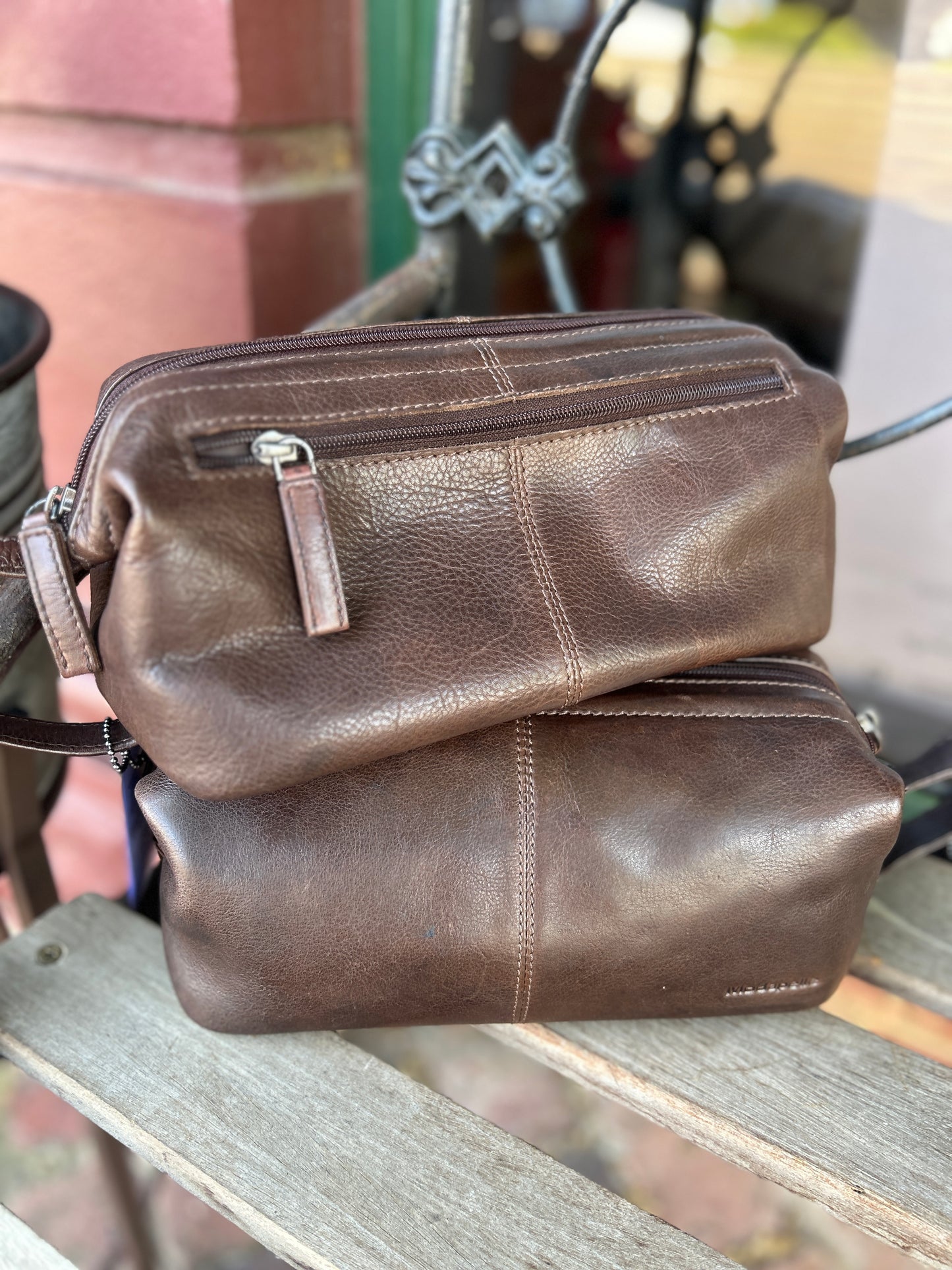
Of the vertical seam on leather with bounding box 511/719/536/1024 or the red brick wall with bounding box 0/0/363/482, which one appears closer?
the vertical seam on leather with bounding box 511/719/536/1024

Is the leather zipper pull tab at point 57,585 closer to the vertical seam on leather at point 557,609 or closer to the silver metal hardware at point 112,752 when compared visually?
the silver metal hardware at point 112,752

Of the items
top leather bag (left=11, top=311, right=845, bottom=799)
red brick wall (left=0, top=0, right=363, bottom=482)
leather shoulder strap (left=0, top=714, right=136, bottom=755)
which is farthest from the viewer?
red brick wall (left=0, top=0, right=363, bottom=482)

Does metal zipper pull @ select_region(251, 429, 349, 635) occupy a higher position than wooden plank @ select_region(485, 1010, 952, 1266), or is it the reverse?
metal zipper pull @ select_region(251, 429, 349, 635)

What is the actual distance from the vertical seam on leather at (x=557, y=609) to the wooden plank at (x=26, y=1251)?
1.60 ft

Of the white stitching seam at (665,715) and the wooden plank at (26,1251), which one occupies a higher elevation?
the white stitching seam at (665,715)

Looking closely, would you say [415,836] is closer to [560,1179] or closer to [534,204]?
[560,1179]

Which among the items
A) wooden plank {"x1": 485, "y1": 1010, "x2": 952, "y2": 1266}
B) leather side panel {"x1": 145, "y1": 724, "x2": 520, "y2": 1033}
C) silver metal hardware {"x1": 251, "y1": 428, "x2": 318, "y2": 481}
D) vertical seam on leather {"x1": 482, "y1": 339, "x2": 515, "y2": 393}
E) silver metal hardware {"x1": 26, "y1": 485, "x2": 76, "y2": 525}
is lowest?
wooden plank {"x1": 485, "y1": 1010, "x2": 952, "y2": 1266}

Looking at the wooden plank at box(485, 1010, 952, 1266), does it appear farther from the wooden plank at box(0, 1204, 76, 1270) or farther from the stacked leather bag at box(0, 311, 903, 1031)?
the wooden plank at box(0, 1204, 76, 1270)

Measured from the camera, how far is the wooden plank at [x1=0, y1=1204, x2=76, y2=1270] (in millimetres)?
622

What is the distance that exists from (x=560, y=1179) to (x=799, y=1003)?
22cm

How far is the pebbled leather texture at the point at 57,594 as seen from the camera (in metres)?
0.56

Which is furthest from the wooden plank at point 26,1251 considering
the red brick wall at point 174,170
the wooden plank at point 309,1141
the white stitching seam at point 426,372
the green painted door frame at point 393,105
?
the green painted door frame at point 393,105

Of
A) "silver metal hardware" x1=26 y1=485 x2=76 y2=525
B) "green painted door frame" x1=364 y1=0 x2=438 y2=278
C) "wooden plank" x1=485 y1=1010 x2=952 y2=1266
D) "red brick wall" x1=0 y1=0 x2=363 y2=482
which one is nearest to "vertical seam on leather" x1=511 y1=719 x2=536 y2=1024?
"wooden plank" x1=485 y1=1010 x2=952 y2=1266

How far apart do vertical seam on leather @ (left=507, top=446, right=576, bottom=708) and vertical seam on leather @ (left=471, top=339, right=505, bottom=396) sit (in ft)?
0.13
